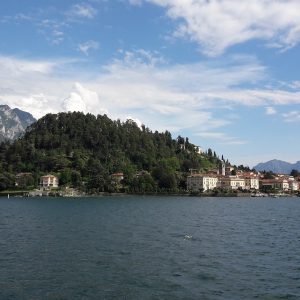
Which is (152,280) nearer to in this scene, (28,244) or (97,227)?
(28,244)

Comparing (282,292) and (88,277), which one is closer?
(282,292)

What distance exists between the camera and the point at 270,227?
217 ft

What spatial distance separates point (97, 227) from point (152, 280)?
1386 inches

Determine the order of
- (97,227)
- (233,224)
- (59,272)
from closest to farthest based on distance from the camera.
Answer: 1. (59,272)
2. (97,227)
3. (233,224)

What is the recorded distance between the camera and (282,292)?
28500 millimetres

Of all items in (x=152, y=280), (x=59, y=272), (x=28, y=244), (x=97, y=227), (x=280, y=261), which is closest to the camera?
(x=152, y=280)

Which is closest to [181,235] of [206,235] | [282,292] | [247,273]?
[206,235]

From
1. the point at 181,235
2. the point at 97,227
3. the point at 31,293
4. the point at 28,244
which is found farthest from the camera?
the point at 97,227

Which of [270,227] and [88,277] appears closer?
[88,277]

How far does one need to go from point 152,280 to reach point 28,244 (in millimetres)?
20445

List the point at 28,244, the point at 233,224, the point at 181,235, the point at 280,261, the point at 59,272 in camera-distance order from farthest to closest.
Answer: the point at 233,224 < the point at 181,235 < the point at 28,244 < the point at 280,261 < the point at 59,272

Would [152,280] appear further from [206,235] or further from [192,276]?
[206,235]

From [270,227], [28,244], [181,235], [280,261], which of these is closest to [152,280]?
[280,261]

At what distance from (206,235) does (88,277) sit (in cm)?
2593
